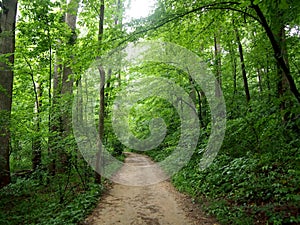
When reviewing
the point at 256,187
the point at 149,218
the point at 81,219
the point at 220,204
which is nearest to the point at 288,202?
the point at 256,187

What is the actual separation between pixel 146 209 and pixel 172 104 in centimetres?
948

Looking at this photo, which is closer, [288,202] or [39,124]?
[288,202]

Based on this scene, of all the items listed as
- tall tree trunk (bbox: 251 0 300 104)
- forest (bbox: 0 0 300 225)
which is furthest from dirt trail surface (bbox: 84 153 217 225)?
tall tree trunk (bbox: 251 0 300 104)

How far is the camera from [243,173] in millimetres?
5887

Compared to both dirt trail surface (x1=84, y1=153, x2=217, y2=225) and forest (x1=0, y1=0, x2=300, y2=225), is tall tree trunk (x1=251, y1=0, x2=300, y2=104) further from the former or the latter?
dirt trail surface (x1=84, y1=153, x2=217, y2=225)

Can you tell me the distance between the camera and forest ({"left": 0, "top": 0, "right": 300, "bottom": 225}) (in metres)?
4.23

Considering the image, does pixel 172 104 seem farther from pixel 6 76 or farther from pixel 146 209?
pixel 6 76

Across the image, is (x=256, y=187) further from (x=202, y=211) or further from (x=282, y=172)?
(x=202, y=211)

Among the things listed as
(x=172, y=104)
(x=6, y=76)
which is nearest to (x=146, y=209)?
(x=6, y=76)

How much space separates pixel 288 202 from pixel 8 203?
7.58 meters

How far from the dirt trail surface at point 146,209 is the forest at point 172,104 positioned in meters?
0.32

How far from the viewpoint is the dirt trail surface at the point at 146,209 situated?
520 cm

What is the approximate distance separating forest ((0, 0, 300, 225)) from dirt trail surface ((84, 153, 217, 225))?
32 centimetres

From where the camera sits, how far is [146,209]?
5996mm
